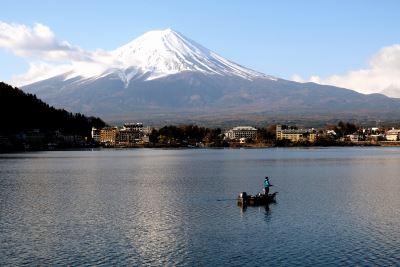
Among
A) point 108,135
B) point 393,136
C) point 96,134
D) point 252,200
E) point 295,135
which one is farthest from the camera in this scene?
point 295,135

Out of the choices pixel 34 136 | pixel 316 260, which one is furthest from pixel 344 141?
pixel 316 260

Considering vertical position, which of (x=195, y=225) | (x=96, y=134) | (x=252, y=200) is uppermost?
(x=96, y=134)

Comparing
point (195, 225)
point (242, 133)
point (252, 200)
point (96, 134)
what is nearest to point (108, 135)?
point (96, 134)

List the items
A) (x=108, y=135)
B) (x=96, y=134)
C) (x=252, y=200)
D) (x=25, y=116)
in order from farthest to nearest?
(x=96, y=134), (x=108, y=135), (x=25, y=116), (x=252, y=200)

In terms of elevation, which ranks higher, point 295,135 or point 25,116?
point 25,116

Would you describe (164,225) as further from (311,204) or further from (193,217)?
(311,204)

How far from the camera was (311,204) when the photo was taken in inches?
981

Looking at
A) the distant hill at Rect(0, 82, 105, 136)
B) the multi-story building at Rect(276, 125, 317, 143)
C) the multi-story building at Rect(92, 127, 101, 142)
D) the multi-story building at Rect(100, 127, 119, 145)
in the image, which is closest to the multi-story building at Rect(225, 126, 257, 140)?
the multi-story building at Rect(276, 125, 317, 143)

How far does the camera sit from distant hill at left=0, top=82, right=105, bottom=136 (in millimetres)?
93050

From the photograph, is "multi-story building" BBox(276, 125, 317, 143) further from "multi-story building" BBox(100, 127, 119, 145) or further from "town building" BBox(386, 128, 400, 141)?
"multi-story building" BBox(100, 127, 119, 145)

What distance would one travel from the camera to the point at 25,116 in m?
97.4

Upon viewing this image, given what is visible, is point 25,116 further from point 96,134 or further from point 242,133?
point 242,133

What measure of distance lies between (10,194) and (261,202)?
12.1m

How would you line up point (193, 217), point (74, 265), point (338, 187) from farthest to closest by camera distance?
point (338, 187) < point (193, 217) < point (74, 265)
